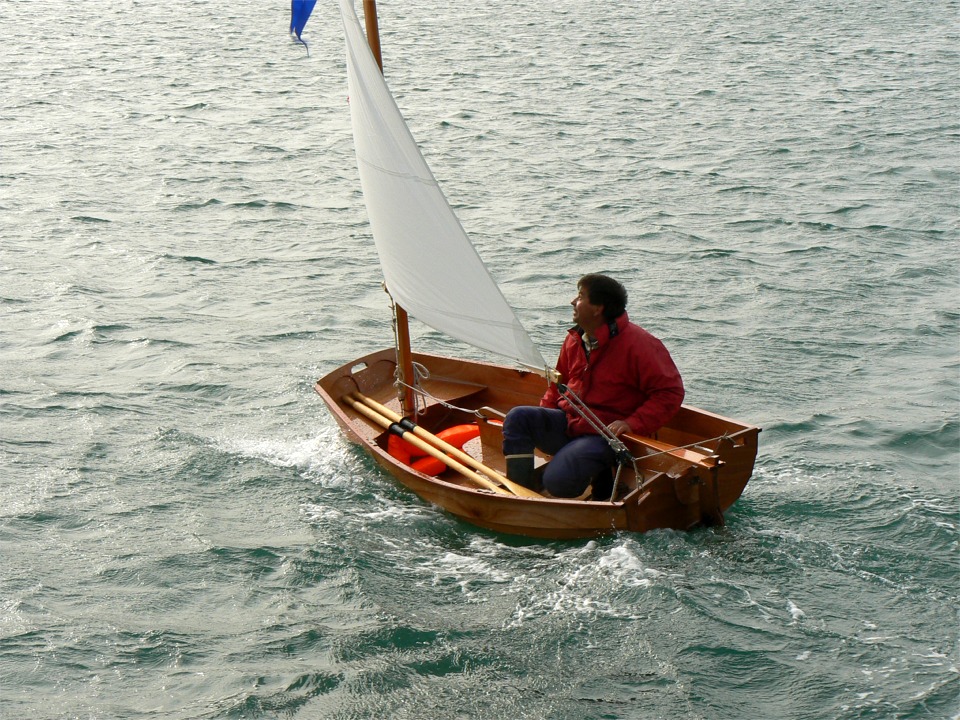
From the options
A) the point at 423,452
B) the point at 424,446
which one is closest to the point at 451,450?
the point at 424,446

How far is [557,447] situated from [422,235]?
5.80 ft

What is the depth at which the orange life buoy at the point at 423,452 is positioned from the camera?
8.83 m

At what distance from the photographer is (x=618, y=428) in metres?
7.50

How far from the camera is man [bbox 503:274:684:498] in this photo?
7434 mm

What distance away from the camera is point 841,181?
56.2 ft

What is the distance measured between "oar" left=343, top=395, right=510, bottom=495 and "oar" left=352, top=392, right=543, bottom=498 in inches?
1.7

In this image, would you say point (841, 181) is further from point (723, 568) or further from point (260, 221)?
point (723, 568)

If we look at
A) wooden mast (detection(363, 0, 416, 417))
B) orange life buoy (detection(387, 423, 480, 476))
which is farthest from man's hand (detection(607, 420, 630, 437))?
wooden mast (detection(363, 0, 416, 417))

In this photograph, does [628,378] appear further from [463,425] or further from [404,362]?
[404,362]

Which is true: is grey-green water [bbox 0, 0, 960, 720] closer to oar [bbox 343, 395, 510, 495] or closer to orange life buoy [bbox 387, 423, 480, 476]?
orange life buoy [bbox 387, 423, 480, 476]

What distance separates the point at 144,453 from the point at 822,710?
19.8ft

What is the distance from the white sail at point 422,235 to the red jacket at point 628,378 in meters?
0.35

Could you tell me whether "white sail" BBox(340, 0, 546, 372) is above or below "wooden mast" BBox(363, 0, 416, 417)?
above

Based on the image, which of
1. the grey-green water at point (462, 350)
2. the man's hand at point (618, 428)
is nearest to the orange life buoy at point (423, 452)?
the grey-green water at point (462, 350)
